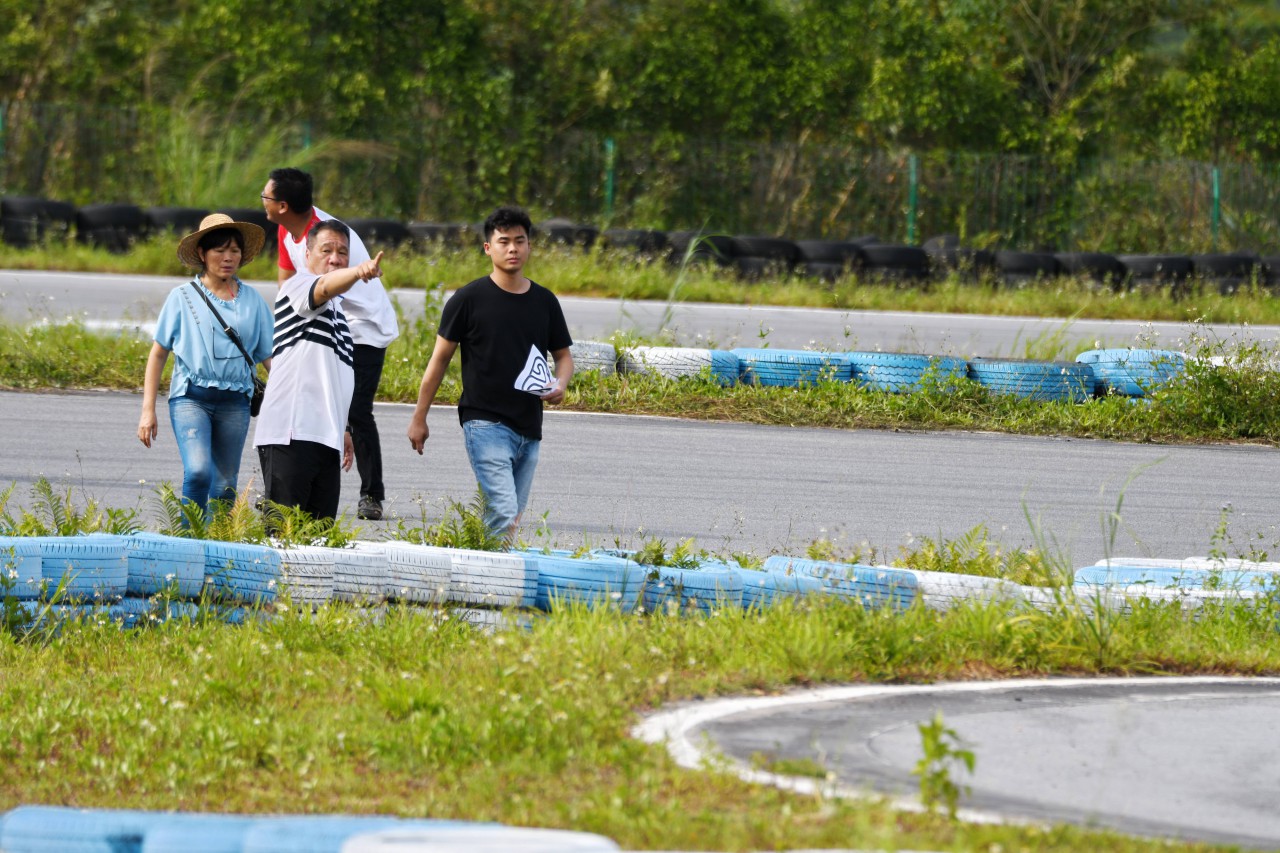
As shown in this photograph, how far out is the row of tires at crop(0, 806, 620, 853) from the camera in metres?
3.62

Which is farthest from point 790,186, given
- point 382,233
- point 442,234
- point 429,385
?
point 429,385

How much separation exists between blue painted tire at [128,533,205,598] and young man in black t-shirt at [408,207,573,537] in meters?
1.13

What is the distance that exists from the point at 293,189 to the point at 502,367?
5.15ft

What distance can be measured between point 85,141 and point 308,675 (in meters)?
21.7

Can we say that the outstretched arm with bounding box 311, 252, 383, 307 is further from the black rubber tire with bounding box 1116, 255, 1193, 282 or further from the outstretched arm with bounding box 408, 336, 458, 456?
the black rubber tire with bounding box 1116, 255, 1193, 282

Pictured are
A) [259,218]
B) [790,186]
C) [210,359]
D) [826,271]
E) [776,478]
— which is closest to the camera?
[210,359]

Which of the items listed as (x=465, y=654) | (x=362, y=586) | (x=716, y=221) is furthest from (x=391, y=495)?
(x=716, y=221)

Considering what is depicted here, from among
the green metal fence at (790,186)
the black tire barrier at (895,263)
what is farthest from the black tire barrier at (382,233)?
the black tire barrier at (895,263)

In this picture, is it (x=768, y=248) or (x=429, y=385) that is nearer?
(x=429, y=385)

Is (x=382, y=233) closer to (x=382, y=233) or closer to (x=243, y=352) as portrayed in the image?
(x=382, y=233)

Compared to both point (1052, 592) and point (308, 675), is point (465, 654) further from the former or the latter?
point (1052, 592)

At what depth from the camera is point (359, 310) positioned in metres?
8.36

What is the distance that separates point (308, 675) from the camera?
213 inches

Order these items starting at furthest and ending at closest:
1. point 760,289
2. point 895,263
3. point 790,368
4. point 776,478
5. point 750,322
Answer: point 895,263, point 760,289, point 750,322, point 790,368, point 776,478
